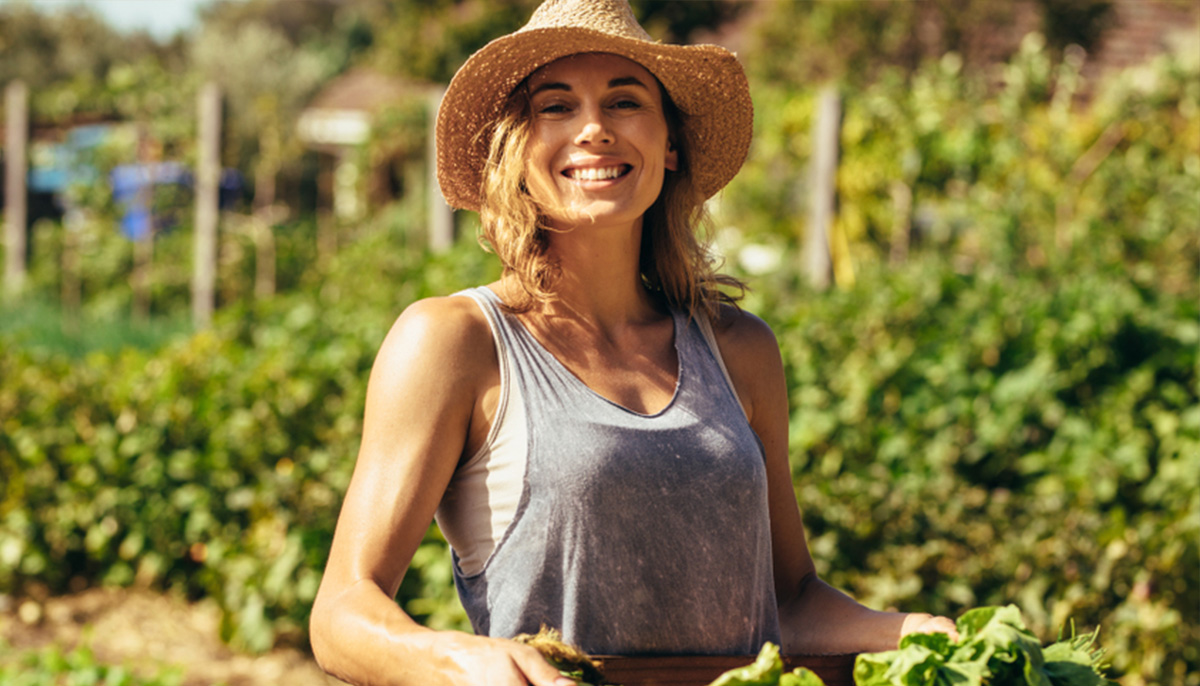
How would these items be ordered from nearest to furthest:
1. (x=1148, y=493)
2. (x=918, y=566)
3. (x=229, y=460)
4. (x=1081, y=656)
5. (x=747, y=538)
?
1. (x=1081, y=656)
2. (x=747, y=538)
3. (x=918, y=566)
4. (x=1148, y=493)
5. (x=229, y=460)

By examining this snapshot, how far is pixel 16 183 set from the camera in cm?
1045

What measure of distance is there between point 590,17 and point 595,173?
25 centimetres

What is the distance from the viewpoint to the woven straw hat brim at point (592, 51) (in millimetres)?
1738

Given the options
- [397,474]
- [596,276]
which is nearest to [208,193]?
[596,276]

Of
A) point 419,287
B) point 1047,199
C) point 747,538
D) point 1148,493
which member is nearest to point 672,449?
point 747,538

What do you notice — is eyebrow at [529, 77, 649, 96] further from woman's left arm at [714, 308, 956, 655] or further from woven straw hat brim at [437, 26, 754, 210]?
woman's left arm at [714, 308, 956, 655]

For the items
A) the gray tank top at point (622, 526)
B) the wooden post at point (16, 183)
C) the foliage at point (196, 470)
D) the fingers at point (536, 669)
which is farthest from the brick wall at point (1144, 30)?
the fingers at point (536, 669)

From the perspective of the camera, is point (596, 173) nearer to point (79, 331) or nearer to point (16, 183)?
point (79, 331)

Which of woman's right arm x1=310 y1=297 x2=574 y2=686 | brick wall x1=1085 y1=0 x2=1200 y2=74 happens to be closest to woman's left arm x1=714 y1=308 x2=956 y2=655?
woman's right arm x1=310 y1=297 x2=574 y2=686

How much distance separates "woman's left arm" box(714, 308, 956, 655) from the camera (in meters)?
1.80

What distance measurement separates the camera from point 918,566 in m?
3.22

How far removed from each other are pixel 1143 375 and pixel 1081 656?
3339mm

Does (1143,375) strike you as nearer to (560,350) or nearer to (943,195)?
(943,195)

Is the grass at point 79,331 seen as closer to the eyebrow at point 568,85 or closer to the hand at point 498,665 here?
the eyebrow at point 568,85
